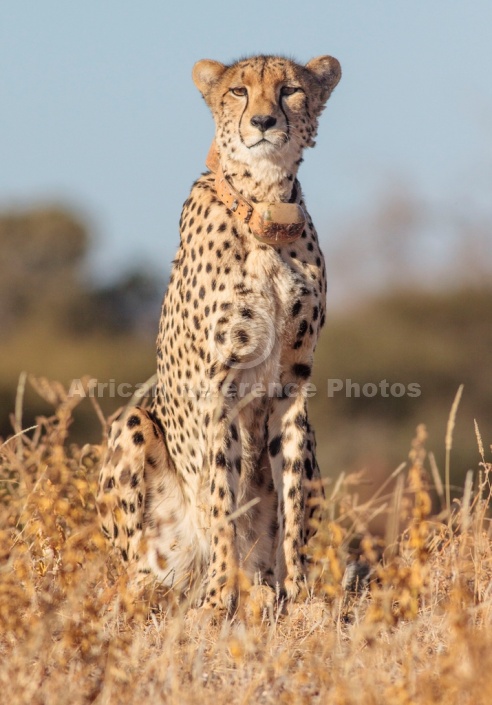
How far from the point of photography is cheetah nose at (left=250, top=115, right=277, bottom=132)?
340 cm

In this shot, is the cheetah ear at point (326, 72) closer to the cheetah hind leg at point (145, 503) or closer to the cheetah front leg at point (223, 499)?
the cheetah front leg at point (223, 499)

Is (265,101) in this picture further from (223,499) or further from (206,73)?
(223,499)

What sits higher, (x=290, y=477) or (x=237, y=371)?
(x=237, y=371)

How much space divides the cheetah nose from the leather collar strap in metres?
0.22

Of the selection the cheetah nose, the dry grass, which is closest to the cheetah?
the cheetah nose

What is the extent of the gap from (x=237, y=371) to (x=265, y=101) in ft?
2.67

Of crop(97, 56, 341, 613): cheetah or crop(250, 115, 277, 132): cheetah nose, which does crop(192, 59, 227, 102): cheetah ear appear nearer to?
crop(97, 56, 341, 613): cheetah

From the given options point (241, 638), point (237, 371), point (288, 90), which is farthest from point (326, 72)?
point (241, 638)

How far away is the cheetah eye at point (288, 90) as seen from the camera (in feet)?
11.7

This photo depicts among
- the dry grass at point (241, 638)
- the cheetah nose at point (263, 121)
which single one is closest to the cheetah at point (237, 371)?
the cheetah nose at point (263, 121)

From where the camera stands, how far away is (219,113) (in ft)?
11.8

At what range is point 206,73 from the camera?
3.72 metres

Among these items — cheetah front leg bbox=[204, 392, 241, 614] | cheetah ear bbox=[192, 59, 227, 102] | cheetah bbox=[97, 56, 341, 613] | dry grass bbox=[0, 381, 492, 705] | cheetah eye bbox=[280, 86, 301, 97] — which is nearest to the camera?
dry grass bbox=[0, 381, 492, 705]

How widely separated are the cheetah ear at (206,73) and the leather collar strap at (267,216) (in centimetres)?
35
